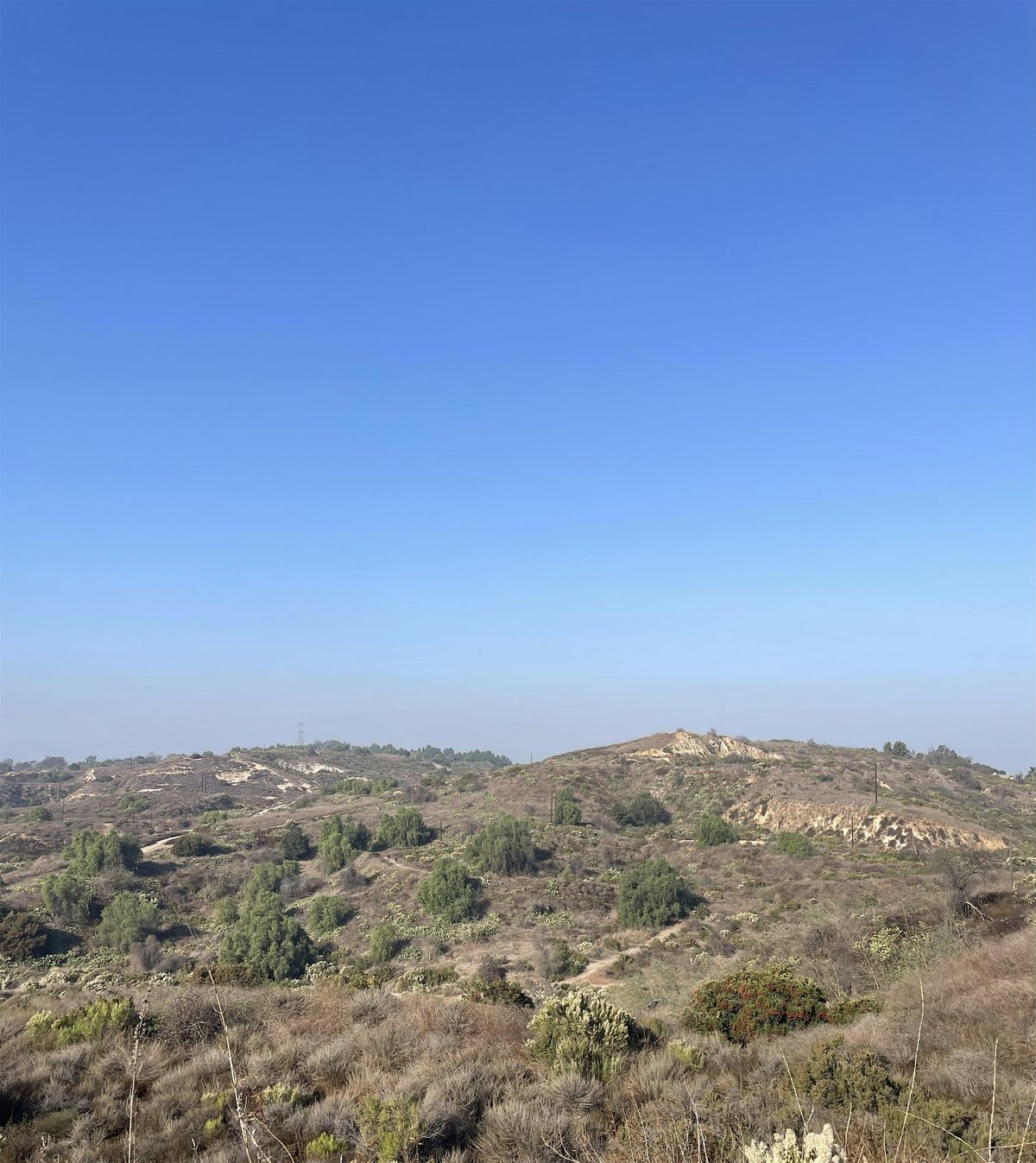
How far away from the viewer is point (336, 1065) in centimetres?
999

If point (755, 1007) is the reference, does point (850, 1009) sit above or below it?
below

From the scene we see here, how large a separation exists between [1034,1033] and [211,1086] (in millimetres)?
13013

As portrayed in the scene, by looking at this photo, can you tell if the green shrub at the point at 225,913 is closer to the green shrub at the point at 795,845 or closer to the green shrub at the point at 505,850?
the green shrub at the point at 505,850

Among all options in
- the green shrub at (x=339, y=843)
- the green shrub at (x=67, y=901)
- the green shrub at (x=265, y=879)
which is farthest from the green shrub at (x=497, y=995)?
the green shrub at (x=339, y=843)

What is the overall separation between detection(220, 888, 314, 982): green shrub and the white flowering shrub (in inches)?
1298

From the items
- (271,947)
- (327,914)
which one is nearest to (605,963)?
(271,947)

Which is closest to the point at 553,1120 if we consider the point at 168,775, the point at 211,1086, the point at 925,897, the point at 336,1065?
the point at 336,1065

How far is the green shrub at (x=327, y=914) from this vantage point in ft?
140

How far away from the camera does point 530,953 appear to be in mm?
35656

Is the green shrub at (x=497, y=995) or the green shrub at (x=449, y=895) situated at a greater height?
the green shrub at (x=497, y=995)

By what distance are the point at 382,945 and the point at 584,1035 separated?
98.3 ft

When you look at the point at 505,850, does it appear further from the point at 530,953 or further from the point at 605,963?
the point at 605,963

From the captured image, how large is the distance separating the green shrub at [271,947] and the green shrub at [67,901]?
40.1 feet

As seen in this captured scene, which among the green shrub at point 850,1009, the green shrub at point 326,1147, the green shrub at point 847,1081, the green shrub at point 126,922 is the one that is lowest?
the green shrub at point 126,922
